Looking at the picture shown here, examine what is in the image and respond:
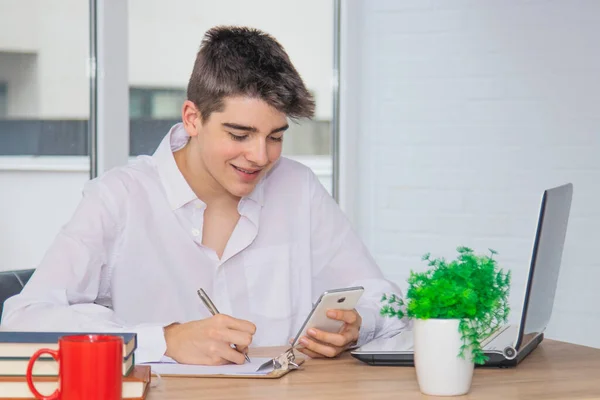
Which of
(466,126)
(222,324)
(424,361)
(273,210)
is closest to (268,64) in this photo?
(273,210)

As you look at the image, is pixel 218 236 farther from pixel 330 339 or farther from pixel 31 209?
pixel 31 209

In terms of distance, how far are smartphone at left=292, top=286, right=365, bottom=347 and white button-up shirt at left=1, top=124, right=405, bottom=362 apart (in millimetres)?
163

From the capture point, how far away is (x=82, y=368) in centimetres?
113

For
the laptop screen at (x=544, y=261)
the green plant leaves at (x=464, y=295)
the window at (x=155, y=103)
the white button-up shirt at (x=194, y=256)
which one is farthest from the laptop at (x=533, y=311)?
the window at (x=155, y=103)

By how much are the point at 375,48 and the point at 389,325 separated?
5.72ft

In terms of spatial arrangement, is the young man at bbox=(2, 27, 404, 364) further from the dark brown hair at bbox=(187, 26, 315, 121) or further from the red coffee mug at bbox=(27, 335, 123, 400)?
the red coffee mug at bbox=(27, 335, 123, 400)

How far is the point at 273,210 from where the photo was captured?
2123mm

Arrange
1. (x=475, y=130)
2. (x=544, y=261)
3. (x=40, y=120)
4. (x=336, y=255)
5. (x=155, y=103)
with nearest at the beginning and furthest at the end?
(x=544, y=261)
(x=336, y=255)
(x=40, y=120)
(x=155, y=103)
(x=475, y=130)

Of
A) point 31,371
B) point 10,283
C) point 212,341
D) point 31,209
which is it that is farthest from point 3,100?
point 31,371

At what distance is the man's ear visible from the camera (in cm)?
192

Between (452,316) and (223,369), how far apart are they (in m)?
0.40

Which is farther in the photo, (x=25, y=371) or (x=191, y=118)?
(x=191, y=118)

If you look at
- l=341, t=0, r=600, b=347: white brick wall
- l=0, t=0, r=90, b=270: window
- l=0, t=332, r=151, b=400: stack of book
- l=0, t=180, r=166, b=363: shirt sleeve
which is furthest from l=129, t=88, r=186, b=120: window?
l=0, t=332, r=151, b=400: stack of book

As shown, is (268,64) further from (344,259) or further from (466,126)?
(466,126)
